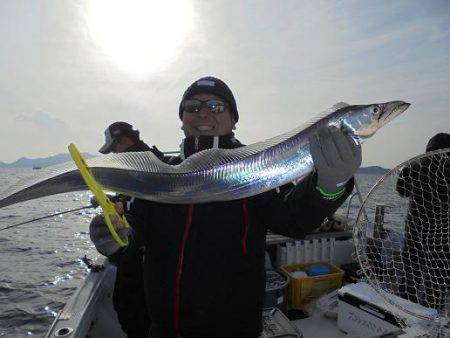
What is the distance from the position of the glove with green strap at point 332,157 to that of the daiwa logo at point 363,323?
3.04 metres

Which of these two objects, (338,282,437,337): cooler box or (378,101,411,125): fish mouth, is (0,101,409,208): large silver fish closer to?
(378,101,411,125): fish mouth

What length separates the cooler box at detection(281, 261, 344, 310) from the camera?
6012 mm

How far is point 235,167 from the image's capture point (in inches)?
102

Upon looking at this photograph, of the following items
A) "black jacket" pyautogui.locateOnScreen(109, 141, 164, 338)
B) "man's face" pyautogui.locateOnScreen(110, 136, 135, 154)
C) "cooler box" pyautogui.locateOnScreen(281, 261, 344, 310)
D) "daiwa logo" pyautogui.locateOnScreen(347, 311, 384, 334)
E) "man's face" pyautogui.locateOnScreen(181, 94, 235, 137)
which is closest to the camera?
→ "man's face" pyautogui.locateOnScreen(181, 94, 235, 137)

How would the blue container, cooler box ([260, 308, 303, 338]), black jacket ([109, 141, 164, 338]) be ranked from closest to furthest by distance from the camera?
cooler box ([260, 308, 303, 338])
black jacket ([109, 141, 164, 338])
the blue container

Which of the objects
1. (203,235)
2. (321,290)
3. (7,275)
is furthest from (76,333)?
(7,275)

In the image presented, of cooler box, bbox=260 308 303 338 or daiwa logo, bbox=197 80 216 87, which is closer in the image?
daiwa logo, bbox=197 80 216 87

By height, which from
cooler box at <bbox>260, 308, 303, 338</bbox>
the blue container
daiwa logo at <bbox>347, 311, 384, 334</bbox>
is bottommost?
cooler box at <bbox>260, 308, 303, 338</bbox>

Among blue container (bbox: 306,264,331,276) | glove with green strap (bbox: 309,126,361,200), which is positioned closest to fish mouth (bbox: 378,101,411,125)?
glove with green strap (bbox: 309,126,361,200)

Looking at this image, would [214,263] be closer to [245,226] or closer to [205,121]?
[245,226]

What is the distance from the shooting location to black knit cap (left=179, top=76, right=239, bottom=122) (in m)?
3.25

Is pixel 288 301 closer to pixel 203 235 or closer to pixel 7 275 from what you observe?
pixel 203 235

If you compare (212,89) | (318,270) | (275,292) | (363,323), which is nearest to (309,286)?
(318,270)

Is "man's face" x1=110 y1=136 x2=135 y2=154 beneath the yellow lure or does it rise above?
above
